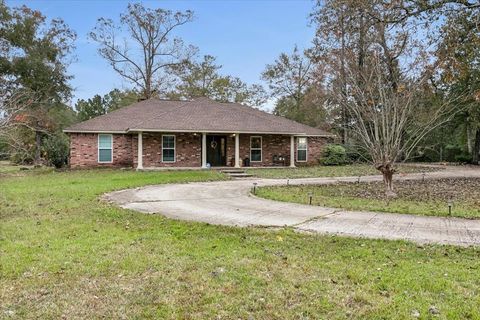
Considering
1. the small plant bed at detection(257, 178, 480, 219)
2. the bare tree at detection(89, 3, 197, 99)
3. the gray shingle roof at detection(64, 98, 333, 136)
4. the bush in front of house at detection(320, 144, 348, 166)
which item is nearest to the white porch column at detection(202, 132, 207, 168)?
the gray shingle roof at detection(64, 98, 333, 136)

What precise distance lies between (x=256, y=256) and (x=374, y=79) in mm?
9676

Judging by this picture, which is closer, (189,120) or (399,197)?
(399,197)

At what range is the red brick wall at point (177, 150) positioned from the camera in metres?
21.2

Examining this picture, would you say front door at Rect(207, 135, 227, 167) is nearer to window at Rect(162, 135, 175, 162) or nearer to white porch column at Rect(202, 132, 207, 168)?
white porch column at Rect(202, 132, 207, 168)

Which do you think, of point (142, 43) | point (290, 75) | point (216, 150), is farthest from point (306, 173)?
point (290, 75)

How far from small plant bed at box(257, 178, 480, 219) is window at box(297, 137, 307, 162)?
34.2 ft

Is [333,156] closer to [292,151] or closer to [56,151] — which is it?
[292,151]

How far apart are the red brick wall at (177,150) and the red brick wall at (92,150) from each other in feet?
2.16

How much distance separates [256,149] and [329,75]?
6.47m

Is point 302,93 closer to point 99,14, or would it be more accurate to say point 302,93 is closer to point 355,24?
point 99,14

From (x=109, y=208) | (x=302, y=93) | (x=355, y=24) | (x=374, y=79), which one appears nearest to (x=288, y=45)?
(x=302, y=93)

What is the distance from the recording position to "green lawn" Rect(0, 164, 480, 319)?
11.2 feet

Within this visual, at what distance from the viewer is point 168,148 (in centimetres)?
2166

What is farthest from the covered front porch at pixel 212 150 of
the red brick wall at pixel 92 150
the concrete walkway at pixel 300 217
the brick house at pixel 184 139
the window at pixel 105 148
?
the concrete walkway at pixel 300 217
